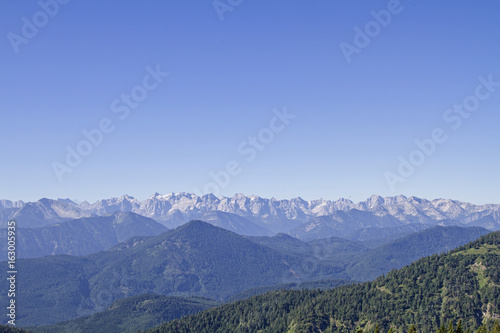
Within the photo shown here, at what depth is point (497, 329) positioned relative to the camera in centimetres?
14562

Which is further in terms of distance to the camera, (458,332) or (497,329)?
(458,332)

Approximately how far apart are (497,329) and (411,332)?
27.1 m

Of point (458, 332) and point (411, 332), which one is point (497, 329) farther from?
point (411, 332)

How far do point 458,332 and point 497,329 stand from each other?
15054 millimetres

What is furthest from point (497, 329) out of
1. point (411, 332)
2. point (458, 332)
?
point (411, 332)

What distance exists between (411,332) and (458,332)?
19.4 metres

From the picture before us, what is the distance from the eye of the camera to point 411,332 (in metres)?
153

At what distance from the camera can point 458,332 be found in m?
158
